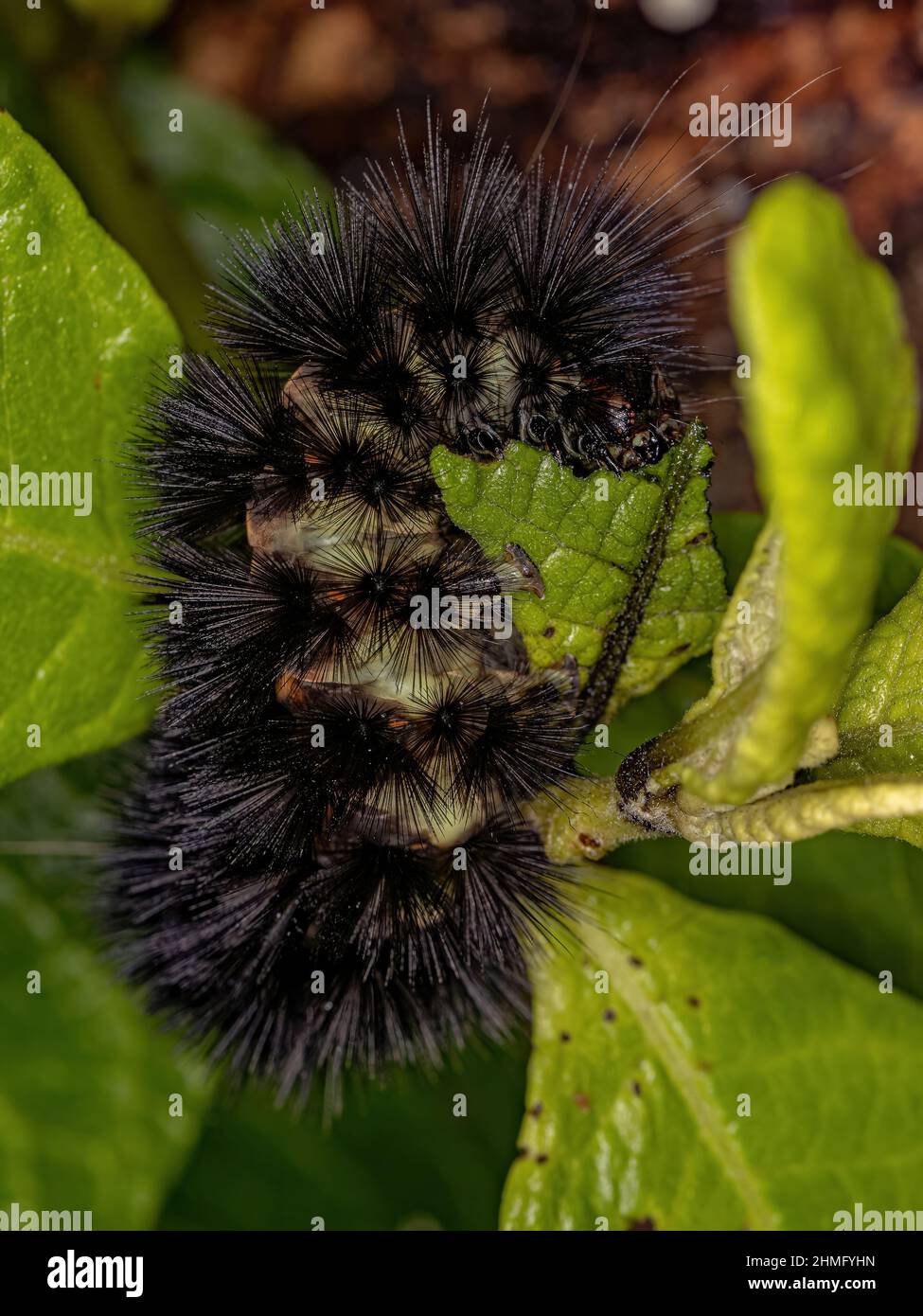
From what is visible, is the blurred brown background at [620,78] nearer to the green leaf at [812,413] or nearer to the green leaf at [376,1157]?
the green leaf at [376,1157]

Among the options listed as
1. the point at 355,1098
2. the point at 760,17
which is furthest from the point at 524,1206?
the point at 760,17

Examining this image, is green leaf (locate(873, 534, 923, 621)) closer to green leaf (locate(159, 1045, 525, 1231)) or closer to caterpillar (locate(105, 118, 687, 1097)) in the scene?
caterpillar (locate(105, 118, 687, 1097))

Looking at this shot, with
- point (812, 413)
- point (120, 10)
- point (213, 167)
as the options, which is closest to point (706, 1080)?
point (812, 413)

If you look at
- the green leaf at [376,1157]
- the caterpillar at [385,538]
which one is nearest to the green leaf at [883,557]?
the caterpillar at [385,538]

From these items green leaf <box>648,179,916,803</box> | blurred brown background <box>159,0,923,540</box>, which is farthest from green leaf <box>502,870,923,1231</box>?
blurred brown background <box>159,0,923,540</box>

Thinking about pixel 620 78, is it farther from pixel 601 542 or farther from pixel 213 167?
pixel 601 542
